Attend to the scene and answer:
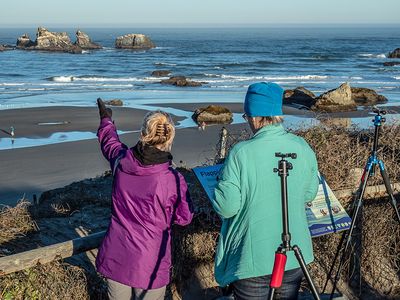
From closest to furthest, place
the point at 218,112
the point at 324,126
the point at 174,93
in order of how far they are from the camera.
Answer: the point at 324,126 < the point at 218,112 < the point at 174,93

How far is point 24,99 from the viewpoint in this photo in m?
28.2

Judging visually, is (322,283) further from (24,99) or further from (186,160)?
(24,99)

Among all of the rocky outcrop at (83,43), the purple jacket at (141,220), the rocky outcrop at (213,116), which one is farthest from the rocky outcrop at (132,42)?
the purple jacket at (141,220)

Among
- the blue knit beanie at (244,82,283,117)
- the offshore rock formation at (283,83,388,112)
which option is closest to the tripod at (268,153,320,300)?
the blue knit beanie at (244,82,283,117)

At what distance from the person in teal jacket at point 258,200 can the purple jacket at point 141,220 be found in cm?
43

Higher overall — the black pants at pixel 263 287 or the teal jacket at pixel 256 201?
the teal jacket at pixel 256 201

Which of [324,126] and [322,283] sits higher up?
[324,126]

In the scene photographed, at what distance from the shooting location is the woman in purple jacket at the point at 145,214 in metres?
3.48

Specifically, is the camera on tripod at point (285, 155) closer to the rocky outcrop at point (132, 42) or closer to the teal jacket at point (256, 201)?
the teal jacket at point (256, 201)

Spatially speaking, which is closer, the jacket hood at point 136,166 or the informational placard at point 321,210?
the jacket hood at point 136,166

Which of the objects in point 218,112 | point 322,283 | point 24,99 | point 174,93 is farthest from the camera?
point 174,93

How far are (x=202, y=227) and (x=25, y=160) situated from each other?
10.8 metres

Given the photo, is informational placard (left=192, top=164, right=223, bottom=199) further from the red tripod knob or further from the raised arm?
the red tripod knob

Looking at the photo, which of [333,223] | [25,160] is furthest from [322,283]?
[25,160]
